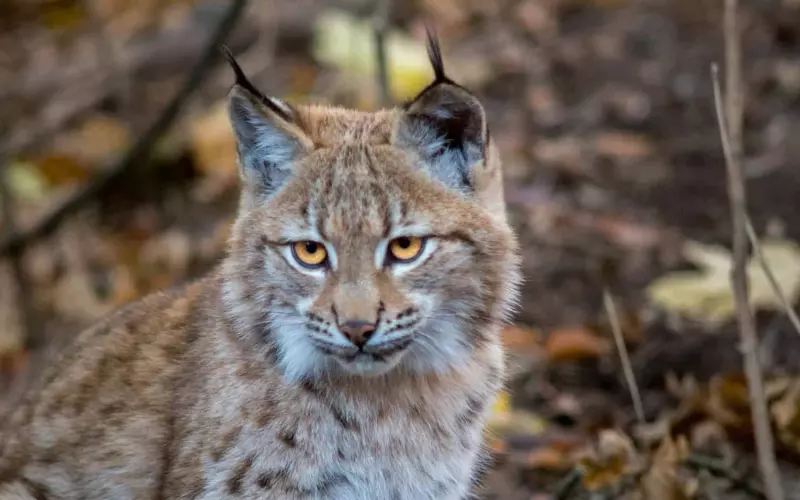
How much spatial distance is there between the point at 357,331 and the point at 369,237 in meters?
0.33

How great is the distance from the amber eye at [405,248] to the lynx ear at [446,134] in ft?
0.94

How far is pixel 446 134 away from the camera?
12.9 feet

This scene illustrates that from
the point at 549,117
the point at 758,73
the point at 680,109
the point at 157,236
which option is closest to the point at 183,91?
the point at 157,236

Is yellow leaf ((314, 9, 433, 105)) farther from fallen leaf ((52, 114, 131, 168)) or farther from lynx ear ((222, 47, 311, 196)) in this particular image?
lynx ear ((222, 47, 311, 196))

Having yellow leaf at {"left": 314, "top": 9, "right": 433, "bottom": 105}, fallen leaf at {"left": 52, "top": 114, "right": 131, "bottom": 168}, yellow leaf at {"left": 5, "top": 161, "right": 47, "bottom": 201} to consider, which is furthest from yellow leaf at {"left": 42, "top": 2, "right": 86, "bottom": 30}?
yellow leaf at {"left": 314, "top": 9, "right": 433, "bottom": 105}

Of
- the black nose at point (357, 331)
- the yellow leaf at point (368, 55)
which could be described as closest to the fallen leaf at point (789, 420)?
the black nose at point (357, 331)

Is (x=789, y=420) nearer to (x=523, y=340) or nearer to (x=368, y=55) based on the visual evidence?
(x=523, y=340)

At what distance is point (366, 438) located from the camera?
397cm

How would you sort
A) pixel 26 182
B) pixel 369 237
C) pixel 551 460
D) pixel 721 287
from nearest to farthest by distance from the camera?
pixel 369 237 < pixel 551 460 < pixel 721 287 < pixel 26 182

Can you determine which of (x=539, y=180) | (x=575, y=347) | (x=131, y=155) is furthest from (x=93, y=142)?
(x=575, y=347)

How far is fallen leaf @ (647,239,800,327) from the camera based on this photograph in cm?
616

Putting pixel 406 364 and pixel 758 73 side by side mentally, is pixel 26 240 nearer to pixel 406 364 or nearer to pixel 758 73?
pixel 406 364

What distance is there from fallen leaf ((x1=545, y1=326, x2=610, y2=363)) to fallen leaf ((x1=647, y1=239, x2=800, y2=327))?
0.53 metres

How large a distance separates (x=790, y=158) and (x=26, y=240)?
5.22 m
